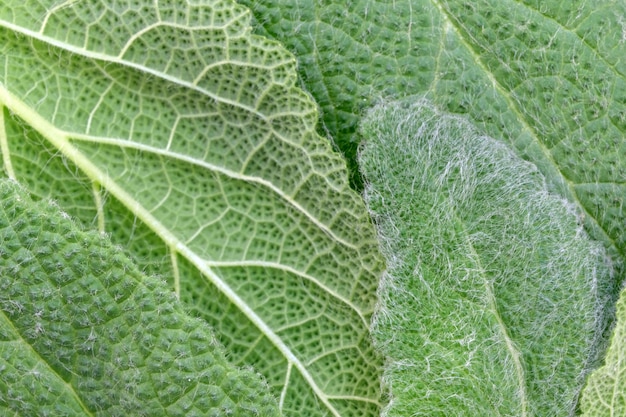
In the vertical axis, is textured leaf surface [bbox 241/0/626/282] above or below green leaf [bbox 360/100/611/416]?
above

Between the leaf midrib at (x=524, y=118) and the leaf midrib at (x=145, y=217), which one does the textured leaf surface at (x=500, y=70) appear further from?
the leaf midrib at (x=145, y=217)

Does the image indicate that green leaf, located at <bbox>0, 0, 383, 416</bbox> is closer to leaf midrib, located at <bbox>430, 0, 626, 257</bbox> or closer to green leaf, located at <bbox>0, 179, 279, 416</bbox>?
green leaf, located at <bbox>0, 179, 279, 416</bbox>

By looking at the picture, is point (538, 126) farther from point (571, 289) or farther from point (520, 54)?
point (571, 289)

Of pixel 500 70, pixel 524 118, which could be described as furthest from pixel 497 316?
pixel 500 70

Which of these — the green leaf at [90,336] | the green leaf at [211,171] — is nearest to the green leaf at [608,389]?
the green leaf at [211,171]

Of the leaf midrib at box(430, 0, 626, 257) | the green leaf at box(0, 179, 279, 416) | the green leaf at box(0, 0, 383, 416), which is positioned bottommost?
the green leaf at box(0, 179, 279, 416)

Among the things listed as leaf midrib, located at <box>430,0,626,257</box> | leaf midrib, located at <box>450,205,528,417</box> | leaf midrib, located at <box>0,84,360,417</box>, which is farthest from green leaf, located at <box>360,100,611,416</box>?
leaf midrib, located at <box>0,84,360,417</box>

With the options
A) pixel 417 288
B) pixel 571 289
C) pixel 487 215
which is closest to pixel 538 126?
pixel 487 215
